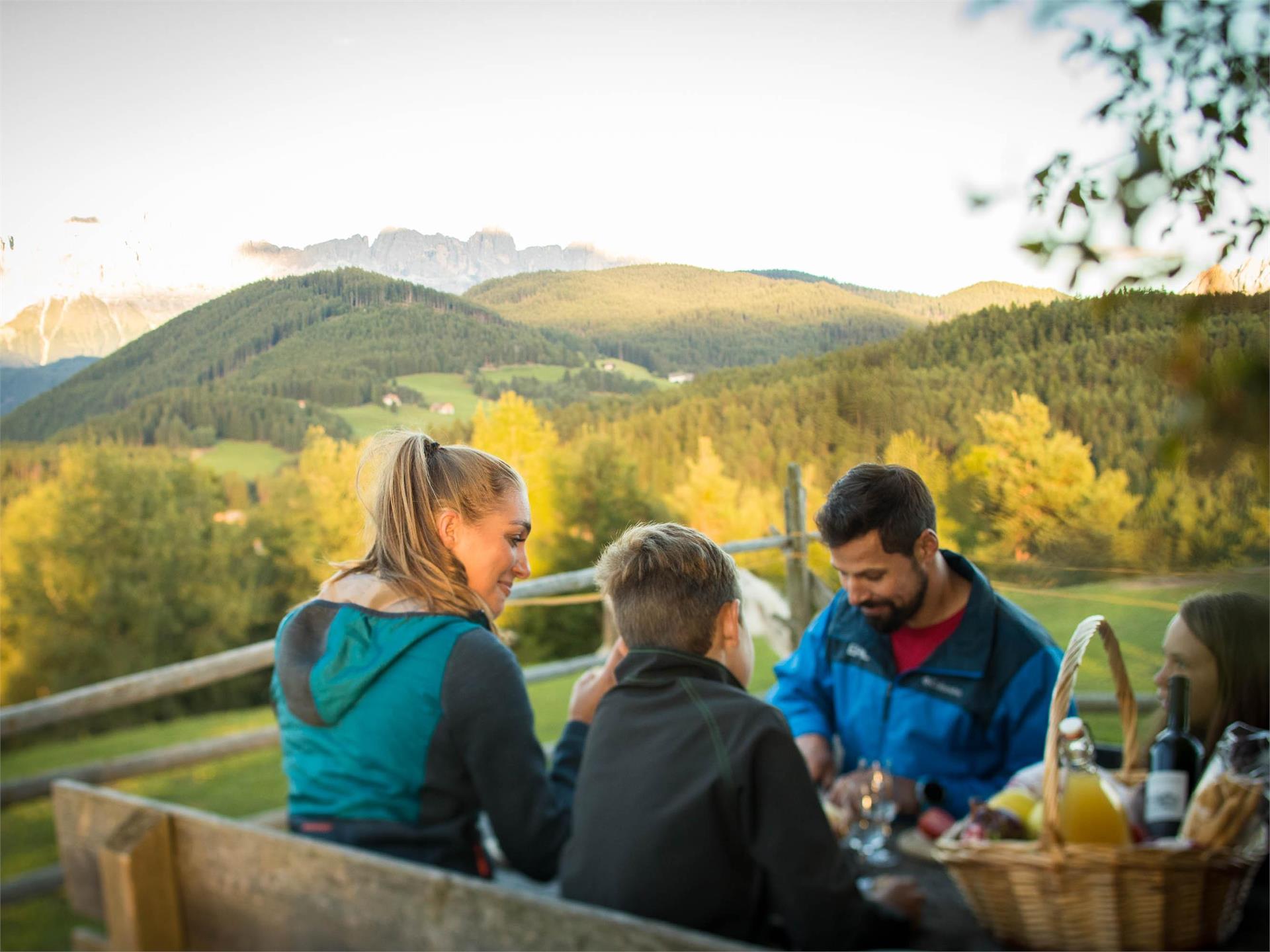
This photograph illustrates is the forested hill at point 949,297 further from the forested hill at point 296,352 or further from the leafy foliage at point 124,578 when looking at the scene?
the leafy foliage at point 124,578

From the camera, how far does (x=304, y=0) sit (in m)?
7.50

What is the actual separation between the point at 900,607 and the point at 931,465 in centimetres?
877

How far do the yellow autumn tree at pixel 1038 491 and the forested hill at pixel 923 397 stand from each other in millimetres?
164

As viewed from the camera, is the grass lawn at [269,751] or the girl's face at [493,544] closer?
the girl's face at [493,544]

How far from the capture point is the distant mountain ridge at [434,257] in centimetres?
1162

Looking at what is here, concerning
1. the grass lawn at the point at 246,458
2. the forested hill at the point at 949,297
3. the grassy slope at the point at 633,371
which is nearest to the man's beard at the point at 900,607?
the forested hill at the point at 949,297

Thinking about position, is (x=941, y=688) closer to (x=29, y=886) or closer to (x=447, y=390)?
(x=29, y=886)

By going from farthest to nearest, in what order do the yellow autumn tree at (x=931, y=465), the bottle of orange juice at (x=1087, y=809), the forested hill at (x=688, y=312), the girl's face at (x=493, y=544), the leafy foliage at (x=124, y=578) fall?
the forested hill at (x=688, y=312) < the leafy foliage at (x=124, y=578) < the yellow autumn tree at (x=931, y=465) < the girl's face at (x=493, y=544) < the bottle of orange juice at (x=1087, y=809)

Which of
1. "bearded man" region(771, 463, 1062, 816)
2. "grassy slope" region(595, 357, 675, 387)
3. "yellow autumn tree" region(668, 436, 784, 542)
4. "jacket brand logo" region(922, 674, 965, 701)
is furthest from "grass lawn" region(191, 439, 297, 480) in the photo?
"jacket brand logo" region(922, 674, 965, 701)

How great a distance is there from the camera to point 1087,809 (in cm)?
106

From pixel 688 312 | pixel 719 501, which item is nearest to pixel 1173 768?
pixel 719 501

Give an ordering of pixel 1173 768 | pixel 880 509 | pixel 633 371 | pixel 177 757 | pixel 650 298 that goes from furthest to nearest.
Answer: pixel 633 371 → pixel 650 298 → pixel 177 757 → pixel 880 509 → pixel 1173 768

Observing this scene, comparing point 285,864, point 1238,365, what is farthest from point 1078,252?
point 285,864

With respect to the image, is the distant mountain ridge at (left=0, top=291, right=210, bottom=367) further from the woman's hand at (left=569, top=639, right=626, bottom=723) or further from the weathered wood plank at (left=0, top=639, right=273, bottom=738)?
the woman's hand at (left=569, top=639, right=626, bottom=723)
